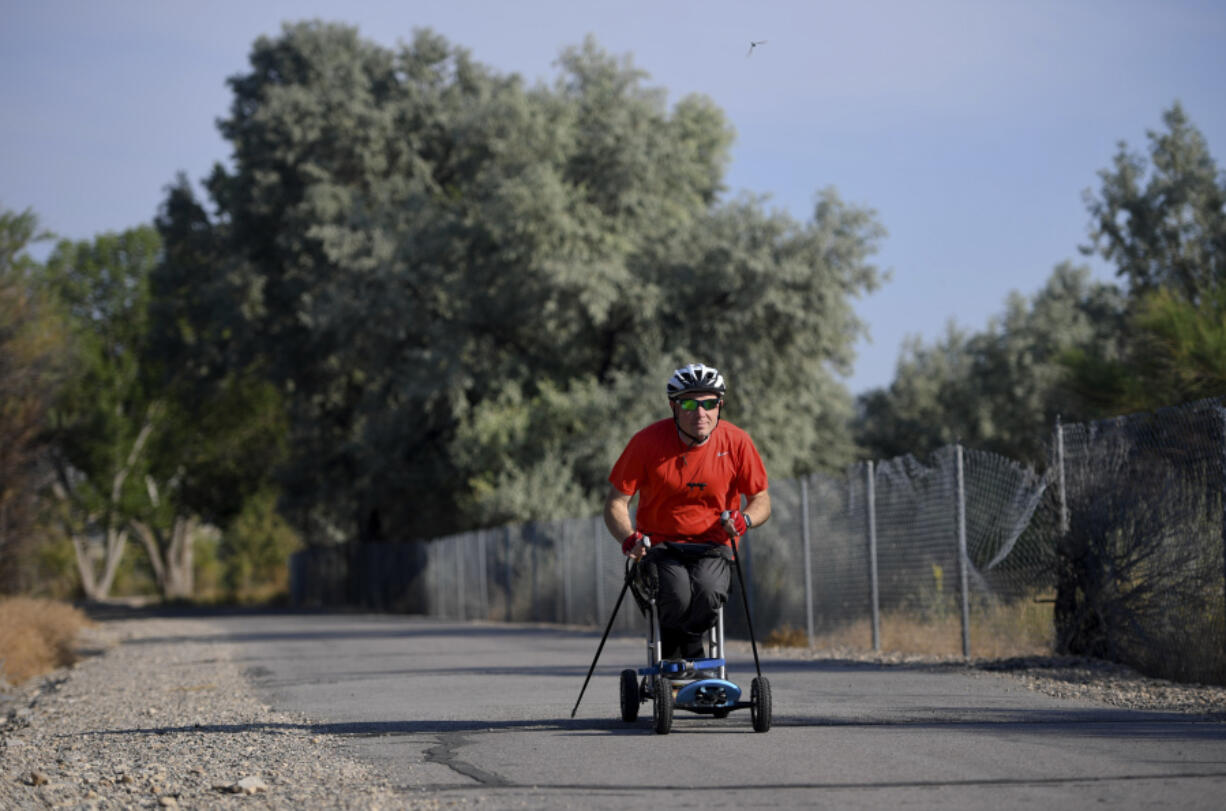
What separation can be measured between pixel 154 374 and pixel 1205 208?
153ft

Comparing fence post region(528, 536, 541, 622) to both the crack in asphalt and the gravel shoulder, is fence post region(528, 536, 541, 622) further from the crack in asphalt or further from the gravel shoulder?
the crack in asphalt

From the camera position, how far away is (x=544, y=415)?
3562cm

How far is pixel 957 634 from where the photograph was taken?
1571 cm

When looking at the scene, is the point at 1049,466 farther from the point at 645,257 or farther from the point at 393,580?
the point at 393,580

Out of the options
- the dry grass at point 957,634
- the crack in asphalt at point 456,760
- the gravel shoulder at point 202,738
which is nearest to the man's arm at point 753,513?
the crack in asphalt at point 456,760

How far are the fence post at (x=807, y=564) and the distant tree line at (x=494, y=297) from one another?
5165mm

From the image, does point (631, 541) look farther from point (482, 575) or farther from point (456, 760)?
point (482, 575)

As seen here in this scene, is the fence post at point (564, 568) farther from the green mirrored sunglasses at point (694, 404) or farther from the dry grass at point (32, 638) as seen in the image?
the green mirrored sunglasses at point (694, 404)

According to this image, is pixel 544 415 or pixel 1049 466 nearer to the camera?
pixel 1049 466

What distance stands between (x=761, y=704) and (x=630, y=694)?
86 cm

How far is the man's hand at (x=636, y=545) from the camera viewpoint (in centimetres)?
849

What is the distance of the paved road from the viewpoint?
21.9ft

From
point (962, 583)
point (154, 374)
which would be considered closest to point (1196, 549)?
point (962, 583)

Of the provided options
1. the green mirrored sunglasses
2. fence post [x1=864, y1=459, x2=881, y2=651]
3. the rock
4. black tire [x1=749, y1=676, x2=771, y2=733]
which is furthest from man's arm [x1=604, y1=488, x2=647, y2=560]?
fence post [x1=864, y1=459, x2=881, y2=651]
